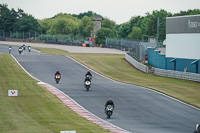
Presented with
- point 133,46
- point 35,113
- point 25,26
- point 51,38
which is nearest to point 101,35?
point 51,38

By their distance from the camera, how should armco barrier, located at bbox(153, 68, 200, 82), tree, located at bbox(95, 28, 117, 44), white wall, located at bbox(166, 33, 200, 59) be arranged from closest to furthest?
armco barrier, located at bbox(153, 68, 200, 82) → white wall, located at bbox(166, 33, 200, 59) → tree, located at bbox(95, 28, 117, 44)

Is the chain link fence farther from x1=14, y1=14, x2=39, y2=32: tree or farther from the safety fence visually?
x1=14, y1=14, x2=39, y2=32: tree

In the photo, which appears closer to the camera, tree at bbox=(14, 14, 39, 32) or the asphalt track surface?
the asphalt track surface

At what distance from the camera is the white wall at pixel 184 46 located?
2557 inches

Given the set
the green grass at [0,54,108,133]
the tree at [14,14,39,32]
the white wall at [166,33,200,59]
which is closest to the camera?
the green grass at [0,54,108,133]

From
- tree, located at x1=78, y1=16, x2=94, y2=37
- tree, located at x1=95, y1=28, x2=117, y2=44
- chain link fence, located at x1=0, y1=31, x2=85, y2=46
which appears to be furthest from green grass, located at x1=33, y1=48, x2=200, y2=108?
tree, located at x1=78, y1=16, x2=94, y2=37

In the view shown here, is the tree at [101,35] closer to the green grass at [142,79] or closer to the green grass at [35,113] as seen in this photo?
the green grass at [142,79]

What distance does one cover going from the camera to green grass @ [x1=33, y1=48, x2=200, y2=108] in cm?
4583

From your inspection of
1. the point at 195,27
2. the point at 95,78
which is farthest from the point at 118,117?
the point at 195,27

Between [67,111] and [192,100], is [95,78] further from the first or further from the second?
[67,111]

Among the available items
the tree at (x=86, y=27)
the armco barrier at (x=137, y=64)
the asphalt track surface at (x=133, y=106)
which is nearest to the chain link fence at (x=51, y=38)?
the tree at (x=86, y=27)

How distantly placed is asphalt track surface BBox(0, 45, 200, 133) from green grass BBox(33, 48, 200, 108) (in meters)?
1.91

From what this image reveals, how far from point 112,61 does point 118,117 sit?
46484mm

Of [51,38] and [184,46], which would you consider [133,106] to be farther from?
[51,38]
